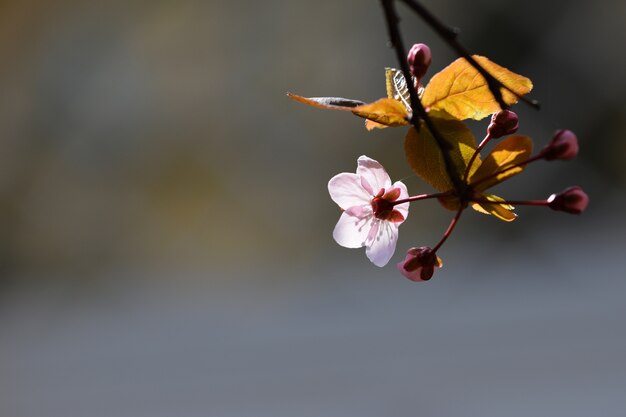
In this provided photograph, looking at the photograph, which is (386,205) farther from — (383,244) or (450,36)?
(450,36)

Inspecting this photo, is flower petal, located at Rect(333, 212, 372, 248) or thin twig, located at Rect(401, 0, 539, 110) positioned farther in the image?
flower petal, located at Rect(333, 212, 372, 248)

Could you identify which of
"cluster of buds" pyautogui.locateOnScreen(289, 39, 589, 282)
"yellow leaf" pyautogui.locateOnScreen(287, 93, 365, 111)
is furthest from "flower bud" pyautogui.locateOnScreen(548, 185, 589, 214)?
"yellow leaf" pyautogui.locateOnScreen(287, 93, 365, 111)

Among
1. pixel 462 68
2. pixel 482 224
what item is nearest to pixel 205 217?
pixel 482 224

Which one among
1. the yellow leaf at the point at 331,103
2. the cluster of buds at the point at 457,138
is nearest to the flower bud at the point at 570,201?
the cluster of buds at the point at 457,138

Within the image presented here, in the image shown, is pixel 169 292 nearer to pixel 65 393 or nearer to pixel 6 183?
pixel 65 393

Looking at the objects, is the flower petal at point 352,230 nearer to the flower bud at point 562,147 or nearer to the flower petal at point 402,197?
the flower petal at point 402,197

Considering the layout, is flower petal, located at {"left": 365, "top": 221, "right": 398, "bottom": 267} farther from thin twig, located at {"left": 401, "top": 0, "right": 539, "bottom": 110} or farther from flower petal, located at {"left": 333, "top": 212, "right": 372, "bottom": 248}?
thin twig, located at {"left": 401, "top": 0, "right": 539, "bottom": 110}

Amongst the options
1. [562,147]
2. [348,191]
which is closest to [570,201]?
[562,147]
